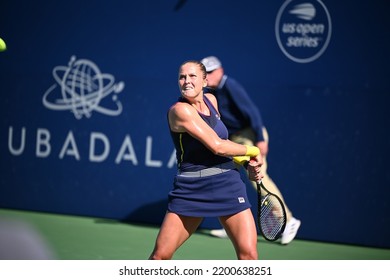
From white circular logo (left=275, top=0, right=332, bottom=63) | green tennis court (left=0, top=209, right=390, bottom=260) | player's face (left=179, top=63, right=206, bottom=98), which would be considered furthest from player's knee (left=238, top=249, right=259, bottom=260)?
white circular logo (left=275, top=0, right=332, bottom=63)

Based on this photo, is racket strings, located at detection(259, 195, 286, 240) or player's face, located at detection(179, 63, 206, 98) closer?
player's face, located at detection(179, 63, 206, 98)

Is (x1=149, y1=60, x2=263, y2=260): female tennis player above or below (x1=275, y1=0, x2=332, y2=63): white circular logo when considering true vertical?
below

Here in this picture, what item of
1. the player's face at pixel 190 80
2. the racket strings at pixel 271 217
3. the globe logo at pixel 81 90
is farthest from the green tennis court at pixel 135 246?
the player's face at pixel 190 80

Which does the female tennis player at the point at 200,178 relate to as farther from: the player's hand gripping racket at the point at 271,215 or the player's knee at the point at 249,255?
the player's hand gripping racket at the point at 271,215

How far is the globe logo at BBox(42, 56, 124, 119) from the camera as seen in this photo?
8859mm

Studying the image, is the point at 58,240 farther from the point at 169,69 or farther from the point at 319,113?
the point at 319,113

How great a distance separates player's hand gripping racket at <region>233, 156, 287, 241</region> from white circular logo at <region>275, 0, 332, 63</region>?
2.91m

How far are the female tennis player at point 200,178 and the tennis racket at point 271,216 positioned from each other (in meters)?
0.23

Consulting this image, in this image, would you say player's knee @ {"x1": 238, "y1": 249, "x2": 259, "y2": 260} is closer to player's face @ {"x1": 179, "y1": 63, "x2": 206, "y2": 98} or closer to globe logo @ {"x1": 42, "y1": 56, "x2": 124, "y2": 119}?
player's face @ {"x1": 179, "y1": 63, "x2": 206, "y2": 98}

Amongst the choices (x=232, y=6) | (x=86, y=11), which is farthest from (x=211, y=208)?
(x=86, y=11)

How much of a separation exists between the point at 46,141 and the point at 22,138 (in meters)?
0.31

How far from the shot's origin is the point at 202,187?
5.01 m

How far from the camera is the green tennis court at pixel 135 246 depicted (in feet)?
23.1

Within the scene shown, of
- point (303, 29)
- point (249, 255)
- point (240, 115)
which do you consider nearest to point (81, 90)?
point (240, 115)
